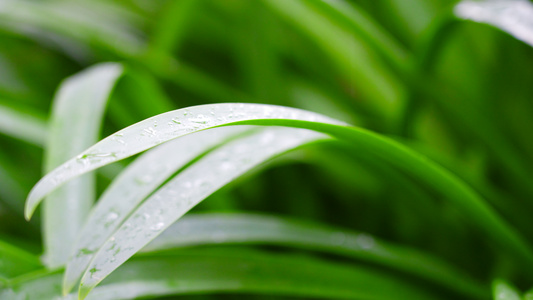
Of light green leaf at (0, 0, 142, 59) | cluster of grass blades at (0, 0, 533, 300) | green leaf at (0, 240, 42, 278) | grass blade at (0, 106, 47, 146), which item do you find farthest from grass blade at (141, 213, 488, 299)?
light green leaf at (0, 0, 142, 59)

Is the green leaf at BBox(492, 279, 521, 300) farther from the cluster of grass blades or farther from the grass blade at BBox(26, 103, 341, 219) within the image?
the grass blade at BBox(26, 103, 341, 219)

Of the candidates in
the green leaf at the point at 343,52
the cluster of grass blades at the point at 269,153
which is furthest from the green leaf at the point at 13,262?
the green leaf at the point at 343,52

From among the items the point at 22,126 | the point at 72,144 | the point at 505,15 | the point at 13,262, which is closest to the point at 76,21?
the point at 22,126

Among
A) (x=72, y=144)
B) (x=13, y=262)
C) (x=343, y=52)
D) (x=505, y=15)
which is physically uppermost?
(x=343, y=52)

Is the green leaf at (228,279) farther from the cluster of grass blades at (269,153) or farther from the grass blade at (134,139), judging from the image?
the grass blade at (134,139)

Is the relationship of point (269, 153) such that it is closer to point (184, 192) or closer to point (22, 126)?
point (184, 192)

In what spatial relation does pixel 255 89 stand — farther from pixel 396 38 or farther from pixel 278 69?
pixel 396 38
